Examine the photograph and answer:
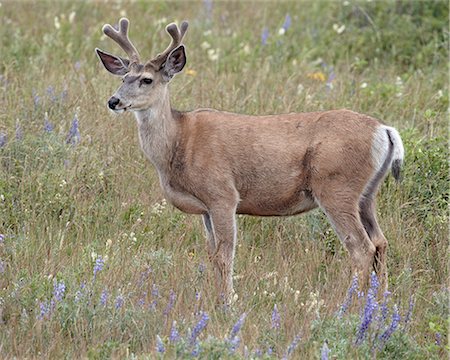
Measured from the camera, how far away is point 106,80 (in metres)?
9.77

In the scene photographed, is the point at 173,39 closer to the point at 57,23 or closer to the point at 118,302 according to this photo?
the point at 118,302

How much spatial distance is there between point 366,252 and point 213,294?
1143 millimetres

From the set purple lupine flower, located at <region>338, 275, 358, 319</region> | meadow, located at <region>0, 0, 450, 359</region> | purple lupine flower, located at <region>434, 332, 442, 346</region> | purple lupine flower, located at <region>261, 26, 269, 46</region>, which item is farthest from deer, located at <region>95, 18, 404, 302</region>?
purple lupine flower, located at <region>261, 26, 269, 46</region>

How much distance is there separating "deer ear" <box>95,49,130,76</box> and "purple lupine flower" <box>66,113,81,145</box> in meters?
0.82

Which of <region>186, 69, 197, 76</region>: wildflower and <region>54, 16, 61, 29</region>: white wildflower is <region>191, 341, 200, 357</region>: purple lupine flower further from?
<region>54, 16, 61, 29</region>: white wildflower

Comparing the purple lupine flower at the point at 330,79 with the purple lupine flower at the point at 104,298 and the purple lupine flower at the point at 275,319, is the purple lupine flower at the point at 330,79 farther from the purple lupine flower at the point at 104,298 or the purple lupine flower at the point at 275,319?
the purple lupine flower at the point at 104,298

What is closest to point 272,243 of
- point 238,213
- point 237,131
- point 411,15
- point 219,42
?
point 238,213

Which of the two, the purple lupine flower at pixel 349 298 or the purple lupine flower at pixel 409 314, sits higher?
the purple lupine flower at pixel 349 298

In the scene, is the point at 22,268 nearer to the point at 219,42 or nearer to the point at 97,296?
the point at 97,296

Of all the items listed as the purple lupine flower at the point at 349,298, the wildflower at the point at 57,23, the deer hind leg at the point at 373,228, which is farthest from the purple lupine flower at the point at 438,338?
the wildflower at the point at 57,23

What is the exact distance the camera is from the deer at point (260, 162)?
6906mm

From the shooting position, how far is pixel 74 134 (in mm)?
8359

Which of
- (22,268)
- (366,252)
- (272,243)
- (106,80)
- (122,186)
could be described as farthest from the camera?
(106,80)

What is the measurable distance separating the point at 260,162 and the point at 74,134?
1.85 m
